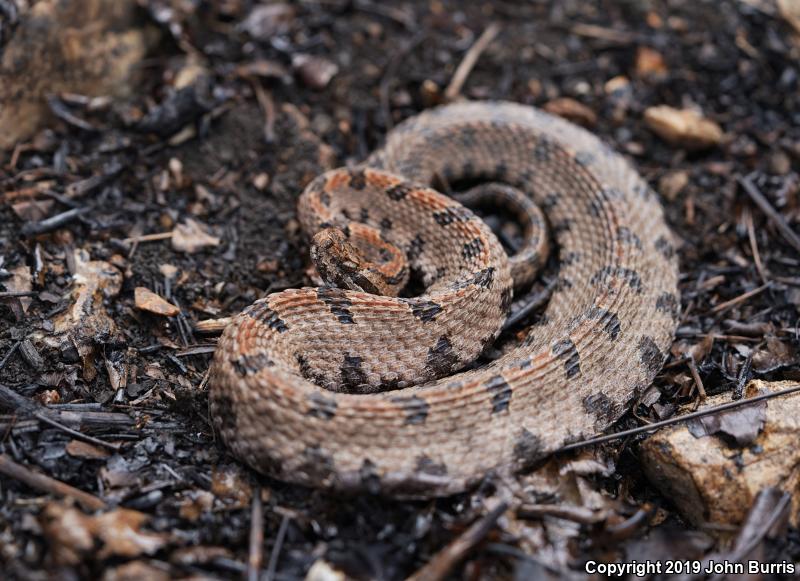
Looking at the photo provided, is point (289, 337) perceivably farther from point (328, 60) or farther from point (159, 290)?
point (328, 60)

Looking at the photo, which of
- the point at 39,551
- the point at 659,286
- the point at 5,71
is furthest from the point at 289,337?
the point at 5,71

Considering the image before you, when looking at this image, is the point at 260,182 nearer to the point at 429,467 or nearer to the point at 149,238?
the point at 149,238

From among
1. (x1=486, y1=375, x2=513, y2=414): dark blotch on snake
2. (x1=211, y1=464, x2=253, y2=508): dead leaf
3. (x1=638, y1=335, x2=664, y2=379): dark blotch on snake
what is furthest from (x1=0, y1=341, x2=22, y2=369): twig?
(x1=638, y1=335, x2=664, y2=379): dark blotch on snake

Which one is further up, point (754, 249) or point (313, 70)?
point (313, 70)

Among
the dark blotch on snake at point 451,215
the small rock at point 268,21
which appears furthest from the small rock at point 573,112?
the small rock at point 268,21

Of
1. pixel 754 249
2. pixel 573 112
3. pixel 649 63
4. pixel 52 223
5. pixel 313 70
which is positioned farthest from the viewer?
pixel 649 63

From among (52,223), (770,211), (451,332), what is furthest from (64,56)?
(770,211)
